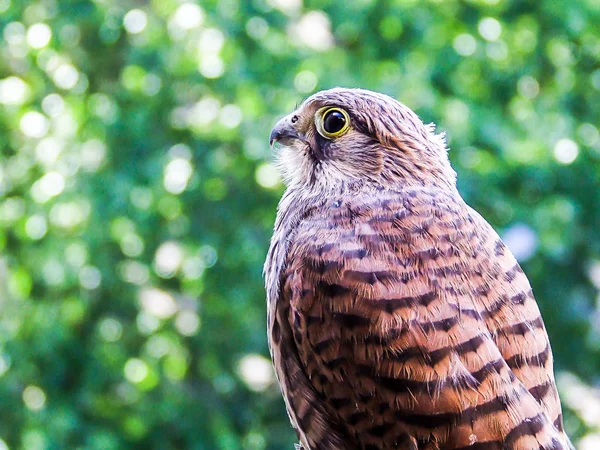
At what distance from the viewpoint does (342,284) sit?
190cm

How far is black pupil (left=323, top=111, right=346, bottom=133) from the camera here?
7.76 feet

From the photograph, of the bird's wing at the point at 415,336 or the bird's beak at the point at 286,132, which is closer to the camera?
the bird's wing at the point at 415,336

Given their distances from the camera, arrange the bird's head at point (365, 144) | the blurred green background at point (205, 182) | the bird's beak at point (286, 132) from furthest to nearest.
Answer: the blurred green background at point (205, 182) → the bird's beak at point (286, 132) → the bird's head at point (365, 144)

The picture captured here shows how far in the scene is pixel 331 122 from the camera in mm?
2381

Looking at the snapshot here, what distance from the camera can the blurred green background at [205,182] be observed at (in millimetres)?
3607

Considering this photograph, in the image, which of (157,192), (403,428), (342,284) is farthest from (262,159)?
(403,428)

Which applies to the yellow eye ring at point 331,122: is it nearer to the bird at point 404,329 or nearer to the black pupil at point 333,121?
the black pupil at point 333,121

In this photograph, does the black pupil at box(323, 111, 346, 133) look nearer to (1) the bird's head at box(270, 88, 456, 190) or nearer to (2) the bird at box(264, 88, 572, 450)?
(1) the bird's head at box(270, 88, 456, 190)

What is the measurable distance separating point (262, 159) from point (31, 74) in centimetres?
135

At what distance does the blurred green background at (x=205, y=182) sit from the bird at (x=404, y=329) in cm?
143

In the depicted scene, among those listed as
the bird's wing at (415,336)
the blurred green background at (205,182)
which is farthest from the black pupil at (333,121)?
the blurred green background at (205,182)

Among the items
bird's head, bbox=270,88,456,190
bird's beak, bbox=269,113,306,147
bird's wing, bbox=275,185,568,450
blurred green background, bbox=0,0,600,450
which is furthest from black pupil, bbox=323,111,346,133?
blurred green background, bbox=0,0,600,450

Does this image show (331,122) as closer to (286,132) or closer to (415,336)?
(286,132)

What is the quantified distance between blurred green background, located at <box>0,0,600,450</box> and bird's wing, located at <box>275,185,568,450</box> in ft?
4.99
